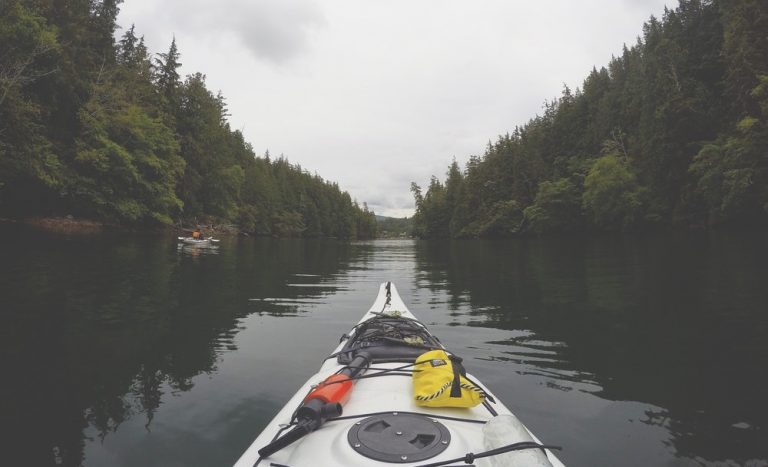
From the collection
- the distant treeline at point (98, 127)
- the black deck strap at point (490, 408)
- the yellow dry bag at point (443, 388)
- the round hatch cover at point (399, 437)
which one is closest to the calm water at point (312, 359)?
the black deck strap at point (490, 408)

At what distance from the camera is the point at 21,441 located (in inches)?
148

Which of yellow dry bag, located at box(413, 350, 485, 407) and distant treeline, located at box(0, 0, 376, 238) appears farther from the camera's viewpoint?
distant treeline, located at box(0, 0, 376, 238)

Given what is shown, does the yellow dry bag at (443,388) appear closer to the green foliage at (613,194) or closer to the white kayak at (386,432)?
the white kayak at (386,432)

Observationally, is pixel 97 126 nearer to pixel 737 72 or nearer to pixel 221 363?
pixel 221 363

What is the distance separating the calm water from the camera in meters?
4.01

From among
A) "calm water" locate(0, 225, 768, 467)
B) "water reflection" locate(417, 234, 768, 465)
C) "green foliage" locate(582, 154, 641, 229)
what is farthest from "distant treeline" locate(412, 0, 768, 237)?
"calm water" locate(0, 225, 768, 467)

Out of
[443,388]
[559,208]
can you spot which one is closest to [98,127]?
[443,388]

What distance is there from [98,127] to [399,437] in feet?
122

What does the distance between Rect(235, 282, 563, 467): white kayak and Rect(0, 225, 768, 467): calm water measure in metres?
1.32

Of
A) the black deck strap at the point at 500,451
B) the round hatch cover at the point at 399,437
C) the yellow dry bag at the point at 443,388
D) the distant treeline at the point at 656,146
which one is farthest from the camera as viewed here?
the distant treeline at the point at 656,146

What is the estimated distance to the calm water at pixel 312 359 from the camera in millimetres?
4012

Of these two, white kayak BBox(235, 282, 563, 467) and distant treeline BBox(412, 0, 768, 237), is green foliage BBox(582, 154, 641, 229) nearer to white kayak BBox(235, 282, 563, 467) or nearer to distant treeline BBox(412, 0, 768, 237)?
distant treeline BBox(412, 0, 768, 237)

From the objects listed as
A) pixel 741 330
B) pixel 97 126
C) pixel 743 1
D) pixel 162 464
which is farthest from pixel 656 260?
pixel 97 126

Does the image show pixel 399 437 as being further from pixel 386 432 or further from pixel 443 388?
pixel 443 388
